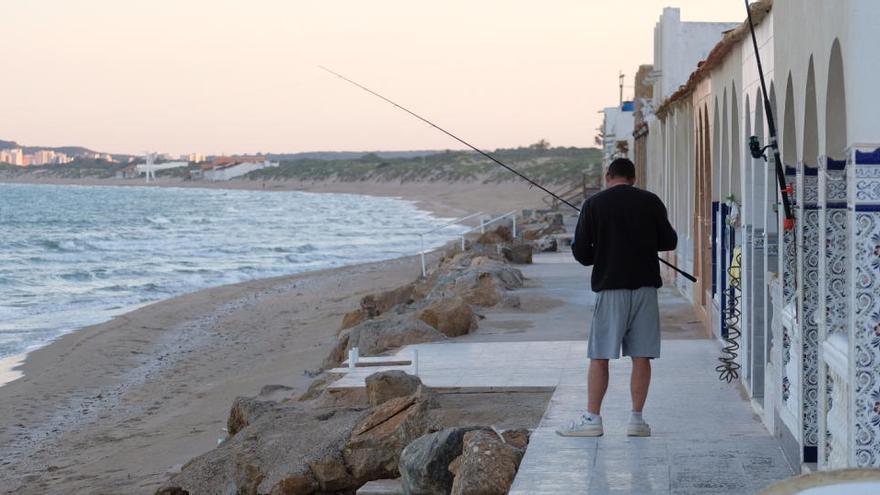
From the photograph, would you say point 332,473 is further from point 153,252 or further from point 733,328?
point 153,252

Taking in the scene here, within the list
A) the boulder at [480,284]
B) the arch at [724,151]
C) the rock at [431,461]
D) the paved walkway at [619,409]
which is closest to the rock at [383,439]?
the rock at [431,461]

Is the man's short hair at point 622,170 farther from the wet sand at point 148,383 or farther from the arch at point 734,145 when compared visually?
the wet sand at point 148,383

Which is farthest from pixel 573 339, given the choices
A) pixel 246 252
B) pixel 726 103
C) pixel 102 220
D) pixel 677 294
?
pixel 102 220

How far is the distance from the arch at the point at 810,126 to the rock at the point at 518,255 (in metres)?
18.7

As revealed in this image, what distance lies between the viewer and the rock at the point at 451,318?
14.5 m

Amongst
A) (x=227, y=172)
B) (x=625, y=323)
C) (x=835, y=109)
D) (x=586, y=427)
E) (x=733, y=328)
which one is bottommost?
(x=227, y=172)

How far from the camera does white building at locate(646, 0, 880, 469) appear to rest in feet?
17.1

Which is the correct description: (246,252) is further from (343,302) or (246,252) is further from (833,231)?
(833,231)

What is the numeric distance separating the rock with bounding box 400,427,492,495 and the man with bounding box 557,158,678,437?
39.4 inches

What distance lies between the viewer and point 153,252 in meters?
49.2

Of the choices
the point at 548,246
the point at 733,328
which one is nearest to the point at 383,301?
the point at 733,328

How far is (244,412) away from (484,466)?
3.60 meters

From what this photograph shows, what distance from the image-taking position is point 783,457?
7656 millimetres

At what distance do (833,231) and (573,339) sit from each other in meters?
7.94
